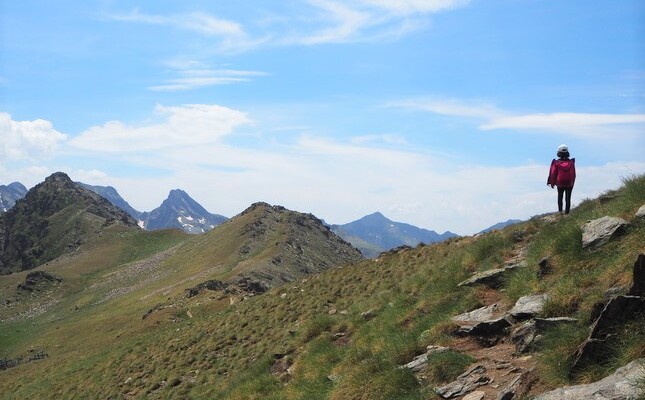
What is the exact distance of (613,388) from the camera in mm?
6938

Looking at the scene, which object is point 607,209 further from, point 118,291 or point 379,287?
point 118,291

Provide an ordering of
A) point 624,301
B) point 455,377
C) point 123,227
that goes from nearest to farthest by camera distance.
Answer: point 624,301 → point 455,377 → point 123,227

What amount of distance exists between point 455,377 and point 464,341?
1597mm

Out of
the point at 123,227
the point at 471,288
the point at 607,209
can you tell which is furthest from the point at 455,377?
the point at 123,227

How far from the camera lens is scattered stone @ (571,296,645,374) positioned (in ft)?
26.5

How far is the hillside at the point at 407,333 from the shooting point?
9516 mm

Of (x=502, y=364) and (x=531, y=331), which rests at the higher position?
(x=531, y=331)

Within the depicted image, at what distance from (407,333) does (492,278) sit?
3.22 m

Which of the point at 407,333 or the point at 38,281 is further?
the point at 38,281

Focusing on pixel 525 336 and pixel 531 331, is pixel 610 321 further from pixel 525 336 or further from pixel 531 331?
pixel 525 336

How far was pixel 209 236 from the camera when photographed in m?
110

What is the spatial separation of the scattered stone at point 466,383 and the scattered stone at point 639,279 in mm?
3013

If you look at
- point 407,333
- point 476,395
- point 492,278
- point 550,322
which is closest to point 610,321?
point 550,322

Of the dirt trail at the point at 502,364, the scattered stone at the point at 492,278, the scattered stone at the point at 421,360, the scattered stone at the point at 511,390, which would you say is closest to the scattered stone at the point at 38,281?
the scattered stone at the point at 492,278
